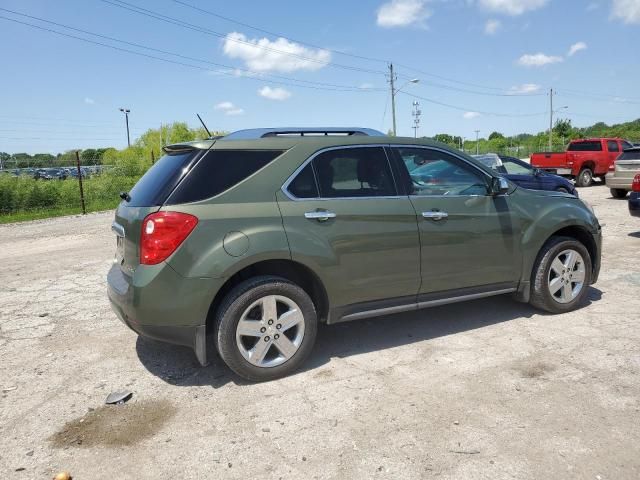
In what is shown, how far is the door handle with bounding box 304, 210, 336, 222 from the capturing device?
3.56 meters

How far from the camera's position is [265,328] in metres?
3.49

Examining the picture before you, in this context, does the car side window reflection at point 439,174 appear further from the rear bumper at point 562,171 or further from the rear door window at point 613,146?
the rear door window at point 613,146

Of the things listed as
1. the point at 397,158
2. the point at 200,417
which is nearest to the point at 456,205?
the point at 397,158

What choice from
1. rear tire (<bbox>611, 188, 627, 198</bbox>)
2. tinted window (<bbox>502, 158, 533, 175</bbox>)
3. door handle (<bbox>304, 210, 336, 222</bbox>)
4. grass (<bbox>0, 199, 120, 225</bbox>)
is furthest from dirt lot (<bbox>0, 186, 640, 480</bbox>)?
grass (<bbox>0, 199, 120, 225</bbox>)

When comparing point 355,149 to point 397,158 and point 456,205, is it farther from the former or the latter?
point 456,205

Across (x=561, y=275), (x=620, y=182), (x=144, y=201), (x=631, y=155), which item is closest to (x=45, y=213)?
(x=144, y=201)

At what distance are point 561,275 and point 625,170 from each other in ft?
36.9

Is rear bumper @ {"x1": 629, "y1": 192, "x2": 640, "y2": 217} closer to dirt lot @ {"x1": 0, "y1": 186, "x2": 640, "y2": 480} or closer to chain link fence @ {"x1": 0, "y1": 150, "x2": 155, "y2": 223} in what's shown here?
dirt lot @ {"x1": 0, "y1": 186, "x2": 640, "y2": 480}

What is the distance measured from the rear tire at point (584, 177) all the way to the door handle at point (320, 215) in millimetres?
19410

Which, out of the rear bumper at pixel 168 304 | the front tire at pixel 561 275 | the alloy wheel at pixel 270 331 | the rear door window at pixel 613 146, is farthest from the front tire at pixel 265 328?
the rear door window at pixel 613 146

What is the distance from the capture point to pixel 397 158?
4.05m

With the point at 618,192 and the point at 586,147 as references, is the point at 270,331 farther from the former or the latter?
the point at 586,147

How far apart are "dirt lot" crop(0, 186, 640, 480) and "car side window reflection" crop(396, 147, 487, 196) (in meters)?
1.29

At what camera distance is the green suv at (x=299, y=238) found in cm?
329
